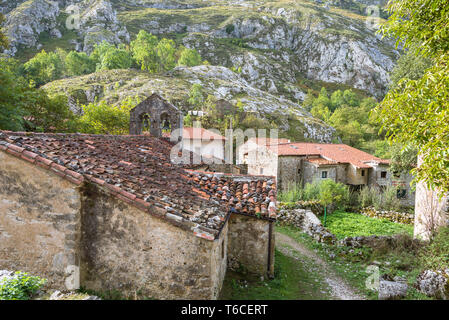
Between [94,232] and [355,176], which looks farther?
[355,176]

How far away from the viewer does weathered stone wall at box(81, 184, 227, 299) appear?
19.0ft

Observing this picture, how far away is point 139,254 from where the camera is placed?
5895 millimetres

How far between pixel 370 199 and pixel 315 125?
2999cm

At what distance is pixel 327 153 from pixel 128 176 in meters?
27.4

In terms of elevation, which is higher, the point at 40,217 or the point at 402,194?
the point at 40,217

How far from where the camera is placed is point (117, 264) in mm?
5992

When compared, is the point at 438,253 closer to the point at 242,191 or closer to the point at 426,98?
the point at 426,98

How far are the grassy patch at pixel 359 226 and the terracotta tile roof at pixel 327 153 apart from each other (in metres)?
7.77

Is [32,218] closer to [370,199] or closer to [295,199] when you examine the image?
[295,199]

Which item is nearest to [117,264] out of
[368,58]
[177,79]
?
[177,79]

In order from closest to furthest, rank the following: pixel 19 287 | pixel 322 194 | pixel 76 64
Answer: pixel 19 287 < pixel 322 194 < pixel 76 64

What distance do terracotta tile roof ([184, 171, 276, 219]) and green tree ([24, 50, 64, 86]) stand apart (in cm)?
7463

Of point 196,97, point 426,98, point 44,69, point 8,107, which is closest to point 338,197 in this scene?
point 426,98

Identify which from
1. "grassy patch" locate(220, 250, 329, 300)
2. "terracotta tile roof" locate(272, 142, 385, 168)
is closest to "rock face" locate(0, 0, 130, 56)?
"terracotta tile roof" locate(272, 142, 385, 168)
